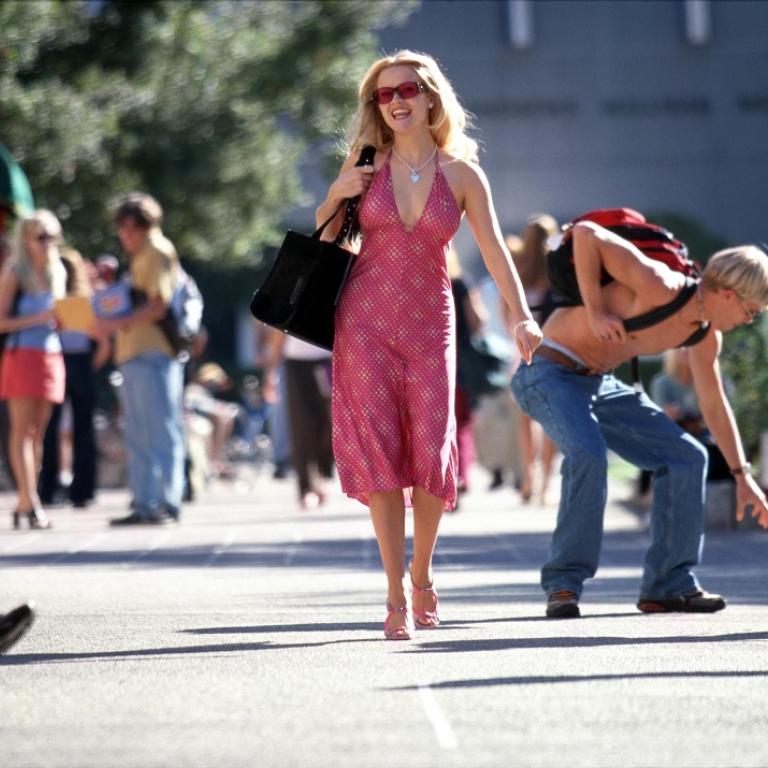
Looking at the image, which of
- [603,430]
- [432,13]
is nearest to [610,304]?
[603,430]

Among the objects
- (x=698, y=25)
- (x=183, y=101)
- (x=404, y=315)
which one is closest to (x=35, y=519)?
(x=404, y=315)

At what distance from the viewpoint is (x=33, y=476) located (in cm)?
1415

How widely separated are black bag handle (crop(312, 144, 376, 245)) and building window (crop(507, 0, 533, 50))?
42.4 meters

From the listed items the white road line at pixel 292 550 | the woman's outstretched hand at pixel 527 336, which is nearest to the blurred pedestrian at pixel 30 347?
the white road line at pixel 292 550

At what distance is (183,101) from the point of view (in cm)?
2848

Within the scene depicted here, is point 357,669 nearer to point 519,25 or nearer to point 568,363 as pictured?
point 568,363

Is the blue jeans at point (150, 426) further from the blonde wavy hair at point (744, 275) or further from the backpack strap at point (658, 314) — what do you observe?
the blonde wavy hair at point (744, 275)

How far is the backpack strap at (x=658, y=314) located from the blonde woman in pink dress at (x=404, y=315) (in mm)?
741

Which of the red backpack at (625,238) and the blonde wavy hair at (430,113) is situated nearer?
the blonde wavy hair at (430,113)

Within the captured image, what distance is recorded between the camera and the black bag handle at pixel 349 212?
7637mm

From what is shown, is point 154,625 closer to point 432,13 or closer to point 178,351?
point 178,351

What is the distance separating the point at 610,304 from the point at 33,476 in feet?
21.6

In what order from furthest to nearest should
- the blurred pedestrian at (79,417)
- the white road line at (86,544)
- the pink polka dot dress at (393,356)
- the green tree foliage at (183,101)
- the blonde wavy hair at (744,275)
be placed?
the green tree foliage at (183,101) → the blurred pedestrian at (79,417) → the white road line at (86,544) → the blonde wavy hair at (744,275) → the pink polka dot dress at (393,356)

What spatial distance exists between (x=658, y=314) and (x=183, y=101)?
820 inches
